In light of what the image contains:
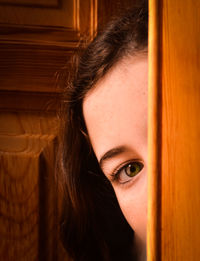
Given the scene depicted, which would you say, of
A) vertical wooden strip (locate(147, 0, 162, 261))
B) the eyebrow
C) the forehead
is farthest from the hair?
vertical wooden strip (locate(147, 0, 162, 261))

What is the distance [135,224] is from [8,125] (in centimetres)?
46

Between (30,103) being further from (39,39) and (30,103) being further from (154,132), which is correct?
(154,132)

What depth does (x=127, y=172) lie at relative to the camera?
0.56 meters

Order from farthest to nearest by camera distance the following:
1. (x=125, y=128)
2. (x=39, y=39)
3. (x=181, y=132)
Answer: (x=39, y=39) → (x=125, y=128) → (x=181, y=132)

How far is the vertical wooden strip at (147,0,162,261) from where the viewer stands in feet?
0.88

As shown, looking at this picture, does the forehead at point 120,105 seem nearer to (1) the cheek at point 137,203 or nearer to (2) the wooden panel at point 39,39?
(1) the cheek at point 137,203

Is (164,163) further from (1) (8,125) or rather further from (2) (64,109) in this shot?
(1) (8,125)

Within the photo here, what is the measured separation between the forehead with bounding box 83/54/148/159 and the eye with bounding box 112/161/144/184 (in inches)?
2.4

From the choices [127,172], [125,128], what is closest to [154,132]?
[125,128]

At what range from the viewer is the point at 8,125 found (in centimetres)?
74

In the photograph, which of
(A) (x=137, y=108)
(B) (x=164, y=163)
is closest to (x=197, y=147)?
(B) (x=164, y=163)

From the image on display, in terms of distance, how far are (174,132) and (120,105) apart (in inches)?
8.7

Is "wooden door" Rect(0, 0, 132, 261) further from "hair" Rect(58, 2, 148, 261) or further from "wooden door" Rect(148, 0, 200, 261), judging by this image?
"wooden door" Rect(148, 0, 200, 261)

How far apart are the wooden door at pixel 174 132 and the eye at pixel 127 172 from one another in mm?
251
